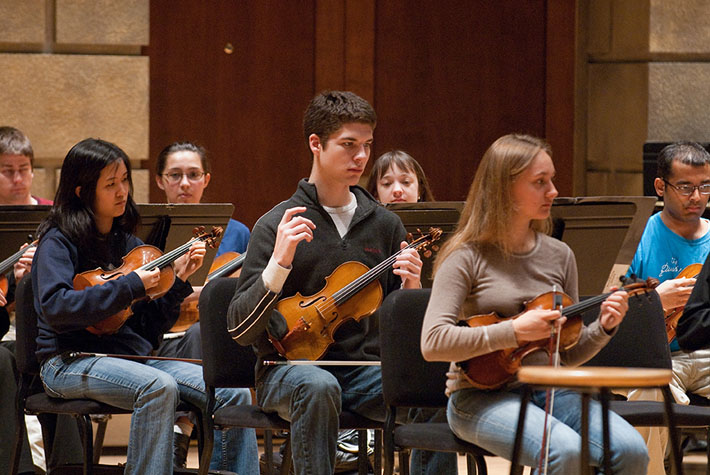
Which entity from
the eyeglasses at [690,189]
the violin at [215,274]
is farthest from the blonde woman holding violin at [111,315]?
the eyeglasses at [690,189]

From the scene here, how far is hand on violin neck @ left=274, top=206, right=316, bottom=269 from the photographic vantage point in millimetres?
3088

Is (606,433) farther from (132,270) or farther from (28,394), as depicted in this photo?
(28,394)

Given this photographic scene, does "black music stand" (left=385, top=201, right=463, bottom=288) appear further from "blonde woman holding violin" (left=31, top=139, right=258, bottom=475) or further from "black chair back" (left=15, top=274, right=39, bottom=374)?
"black chair back" (left=15, top=274, right=39, bottom=374)

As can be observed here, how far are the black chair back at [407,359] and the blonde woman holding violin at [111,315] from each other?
74 cm

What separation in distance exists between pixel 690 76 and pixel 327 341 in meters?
3.12

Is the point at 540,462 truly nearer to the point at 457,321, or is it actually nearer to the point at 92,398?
the point at 457,321

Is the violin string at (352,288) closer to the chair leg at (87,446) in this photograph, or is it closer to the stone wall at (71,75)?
the chair leg at (87,446)

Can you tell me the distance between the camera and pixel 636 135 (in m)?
5.68

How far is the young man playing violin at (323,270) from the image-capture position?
3141 mm

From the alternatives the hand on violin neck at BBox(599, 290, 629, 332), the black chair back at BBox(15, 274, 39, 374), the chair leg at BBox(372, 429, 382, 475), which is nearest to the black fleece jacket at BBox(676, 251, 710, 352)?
the hand on violin neck at BBox(599, 290, 629, 332)

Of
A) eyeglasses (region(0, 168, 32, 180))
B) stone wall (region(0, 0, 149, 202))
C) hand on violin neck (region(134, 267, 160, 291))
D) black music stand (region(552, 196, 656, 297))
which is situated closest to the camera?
hand on violin neck (region(134, 267, 160, 291))

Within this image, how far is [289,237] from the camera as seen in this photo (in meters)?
3.09

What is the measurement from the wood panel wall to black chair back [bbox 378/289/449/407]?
281 cm

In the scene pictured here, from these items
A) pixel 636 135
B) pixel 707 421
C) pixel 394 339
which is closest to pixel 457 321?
pixel 394 339
